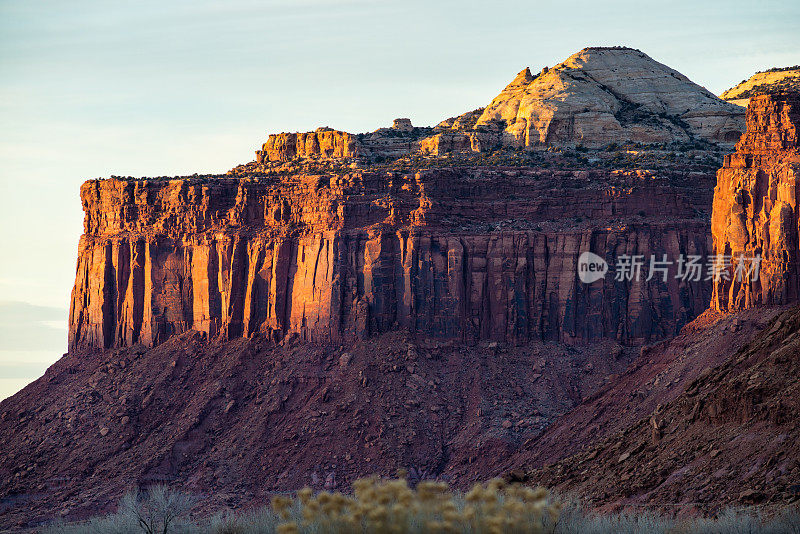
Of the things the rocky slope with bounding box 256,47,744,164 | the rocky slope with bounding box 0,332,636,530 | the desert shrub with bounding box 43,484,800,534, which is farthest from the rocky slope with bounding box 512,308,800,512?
the rocky slope with bounding box 256,47,744,164

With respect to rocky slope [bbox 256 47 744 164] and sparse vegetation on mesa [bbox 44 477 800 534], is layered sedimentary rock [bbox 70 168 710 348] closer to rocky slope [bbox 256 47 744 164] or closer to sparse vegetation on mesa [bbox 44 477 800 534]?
rocky slope [bbox 256 47 744 164]

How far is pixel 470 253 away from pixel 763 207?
22.8m

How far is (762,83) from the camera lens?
142 metres

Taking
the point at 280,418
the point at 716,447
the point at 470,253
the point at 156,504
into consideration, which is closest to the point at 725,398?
the point at 716,447

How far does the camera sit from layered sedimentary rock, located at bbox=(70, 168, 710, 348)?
3981 inches

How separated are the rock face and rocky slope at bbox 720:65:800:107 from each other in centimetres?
4555

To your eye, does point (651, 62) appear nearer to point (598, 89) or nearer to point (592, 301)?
point (598, 89)

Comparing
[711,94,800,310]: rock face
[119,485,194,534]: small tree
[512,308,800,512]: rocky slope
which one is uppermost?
[711,94,800,310]: rock face

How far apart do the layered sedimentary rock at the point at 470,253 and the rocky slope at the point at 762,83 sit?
3512 cm

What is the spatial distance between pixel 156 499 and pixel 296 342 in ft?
70.0

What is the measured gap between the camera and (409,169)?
107 m

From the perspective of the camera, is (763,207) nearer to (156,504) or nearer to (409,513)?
(156,504)

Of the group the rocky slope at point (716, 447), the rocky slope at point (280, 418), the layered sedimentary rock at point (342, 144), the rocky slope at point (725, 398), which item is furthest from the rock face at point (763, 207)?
the layered sedimentary rock at point (342, 144)

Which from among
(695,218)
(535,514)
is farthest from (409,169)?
(535,514)
